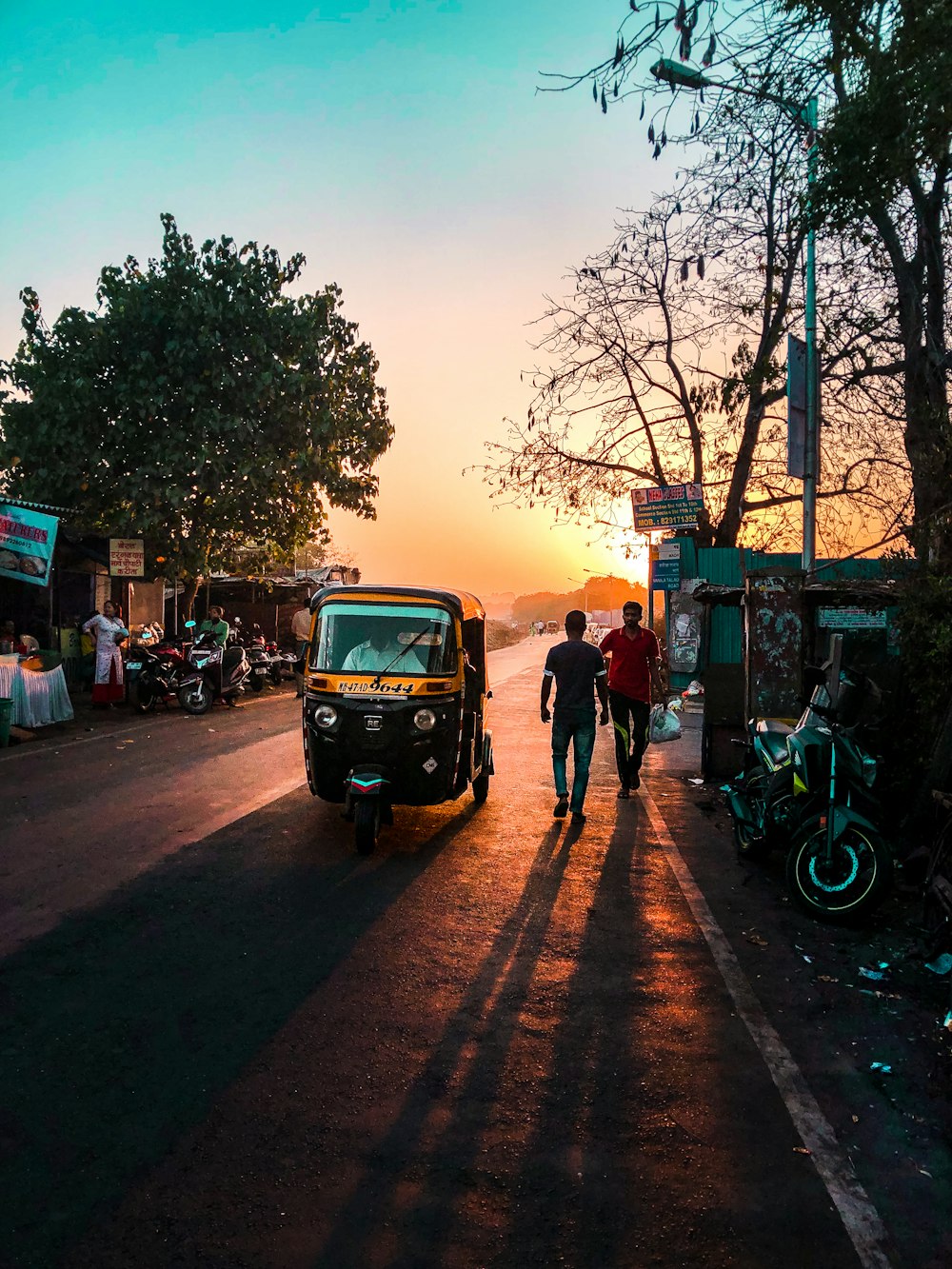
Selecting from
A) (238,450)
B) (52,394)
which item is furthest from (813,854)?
(52,394)

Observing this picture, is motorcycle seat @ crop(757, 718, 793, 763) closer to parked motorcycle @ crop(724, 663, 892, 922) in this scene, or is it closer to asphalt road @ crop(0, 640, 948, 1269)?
parked motorcycle @ crop(724, 663, 892, 922)

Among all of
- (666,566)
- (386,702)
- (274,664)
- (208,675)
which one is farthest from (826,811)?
(274,664)

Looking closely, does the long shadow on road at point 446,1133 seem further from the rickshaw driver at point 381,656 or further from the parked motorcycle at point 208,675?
the parked motorcycle at point 208,675

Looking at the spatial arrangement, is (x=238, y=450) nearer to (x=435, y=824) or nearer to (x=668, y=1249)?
(x=435, y=824)

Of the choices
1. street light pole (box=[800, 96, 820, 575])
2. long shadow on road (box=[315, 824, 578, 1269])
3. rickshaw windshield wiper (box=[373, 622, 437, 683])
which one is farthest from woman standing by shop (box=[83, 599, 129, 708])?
long shadow on road (box=[315, 824, 578, 1269])

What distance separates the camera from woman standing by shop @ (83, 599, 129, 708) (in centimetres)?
1811

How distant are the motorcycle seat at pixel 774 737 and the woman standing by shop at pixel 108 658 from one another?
13108 millimetres

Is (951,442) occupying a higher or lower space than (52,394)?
lower

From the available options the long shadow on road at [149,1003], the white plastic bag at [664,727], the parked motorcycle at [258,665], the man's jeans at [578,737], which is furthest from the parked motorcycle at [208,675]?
the long shadow on road at [149,1003]

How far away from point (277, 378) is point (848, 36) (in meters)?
16.5

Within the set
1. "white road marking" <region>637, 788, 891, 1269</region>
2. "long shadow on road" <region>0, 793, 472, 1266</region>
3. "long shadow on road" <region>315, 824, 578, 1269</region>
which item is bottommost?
"white road marking" <region>637, 788, 891, 1269</region>

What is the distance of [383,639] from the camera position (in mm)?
8789

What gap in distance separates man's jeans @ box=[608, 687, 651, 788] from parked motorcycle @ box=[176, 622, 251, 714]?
9736mm

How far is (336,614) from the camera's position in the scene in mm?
8883
